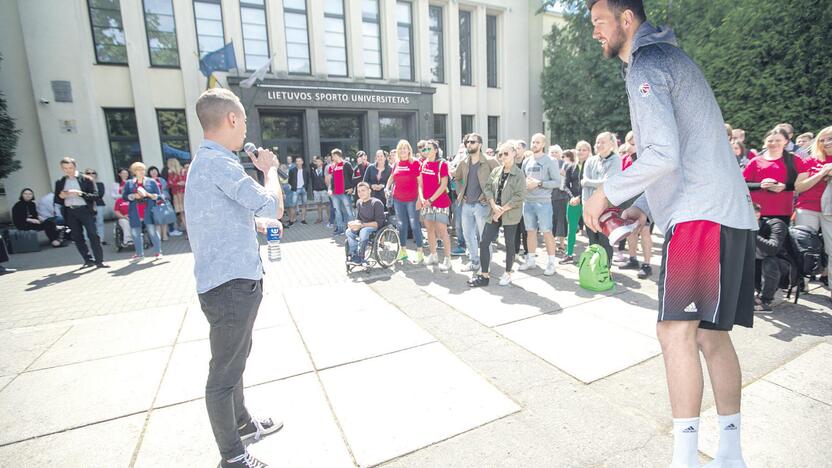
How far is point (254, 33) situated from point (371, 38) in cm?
488

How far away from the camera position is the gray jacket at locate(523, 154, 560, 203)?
6.11 metres

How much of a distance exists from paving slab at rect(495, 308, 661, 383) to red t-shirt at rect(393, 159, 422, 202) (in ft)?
11.7

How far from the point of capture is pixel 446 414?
277 cm

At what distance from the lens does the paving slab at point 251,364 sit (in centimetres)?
326

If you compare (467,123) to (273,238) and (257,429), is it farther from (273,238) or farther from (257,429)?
(257,429)

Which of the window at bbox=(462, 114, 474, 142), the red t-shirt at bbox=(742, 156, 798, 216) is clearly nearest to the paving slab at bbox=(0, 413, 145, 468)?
the red t-shirt at bbox=(742, 156, 798, 216)

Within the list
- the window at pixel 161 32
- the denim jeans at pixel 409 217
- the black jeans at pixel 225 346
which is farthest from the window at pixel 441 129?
the black jeans at pixel 225 346

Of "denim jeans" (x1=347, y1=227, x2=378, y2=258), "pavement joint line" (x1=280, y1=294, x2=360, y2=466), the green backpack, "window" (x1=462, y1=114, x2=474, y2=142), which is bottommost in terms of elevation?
"pavement joint line" (x1=280, y1=294, x2=360, y2=466)

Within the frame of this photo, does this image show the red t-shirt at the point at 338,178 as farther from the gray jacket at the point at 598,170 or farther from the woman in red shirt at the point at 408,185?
the gray jacket at the point at 598,170

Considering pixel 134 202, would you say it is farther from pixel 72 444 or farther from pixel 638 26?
pixel 638 26

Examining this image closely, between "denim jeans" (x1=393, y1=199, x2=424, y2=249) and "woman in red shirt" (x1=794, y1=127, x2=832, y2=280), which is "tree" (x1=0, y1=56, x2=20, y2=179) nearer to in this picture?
"denim jeans" (x1=393, y1=199, x2=424, y2=249)

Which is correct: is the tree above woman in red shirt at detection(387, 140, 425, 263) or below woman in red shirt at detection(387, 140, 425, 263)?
above

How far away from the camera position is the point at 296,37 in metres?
16.3

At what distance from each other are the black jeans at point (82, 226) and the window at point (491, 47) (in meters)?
18.4
